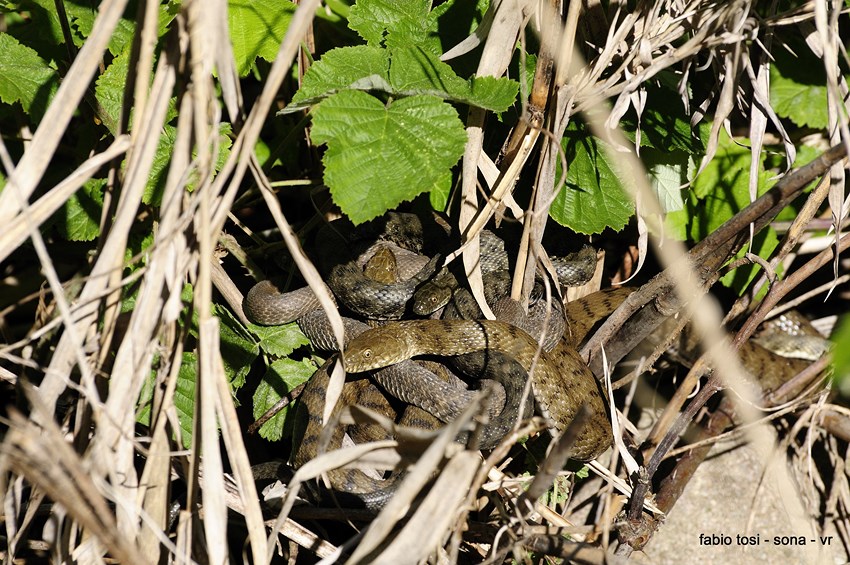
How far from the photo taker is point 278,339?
3311mm

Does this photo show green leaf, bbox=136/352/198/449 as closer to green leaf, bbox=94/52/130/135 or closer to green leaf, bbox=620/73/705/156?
green leaf, bbox=94/52/130/135

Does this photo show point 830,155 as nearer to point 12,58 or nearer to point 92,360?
point 92,360

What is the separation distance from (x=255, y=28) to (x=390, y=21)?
577 millimetres

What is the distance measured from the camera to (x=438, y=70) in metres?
2.84

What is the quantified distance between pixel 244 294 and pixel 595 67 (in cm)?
205

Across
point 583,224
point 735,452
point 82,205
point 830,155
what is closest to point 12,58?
point 82,205

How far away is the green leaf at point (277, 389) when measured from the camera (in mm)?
3211

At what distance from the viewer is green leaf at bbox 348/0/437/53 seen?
2.98 metres

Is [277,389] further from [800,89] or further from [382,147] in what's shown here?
[800,89]

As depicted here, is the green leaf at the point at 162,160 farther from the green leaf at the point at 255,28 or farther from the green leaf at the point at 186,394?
the green leaf at the point at 186,394

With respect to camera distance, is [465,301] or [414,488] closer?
[414,488]

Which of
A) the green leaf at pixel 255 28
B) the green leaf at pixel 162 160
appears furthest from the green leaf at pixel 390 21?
the green leaf at pixel 162 160

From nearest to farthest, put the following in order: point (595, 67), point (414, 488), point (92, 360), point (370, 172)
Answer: point (414, 488)
point (92, 360)
point (370, 172)
point (595, 67)

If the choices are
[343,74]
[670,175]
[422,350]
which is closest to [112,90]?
[343,74]
